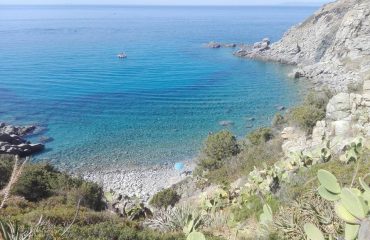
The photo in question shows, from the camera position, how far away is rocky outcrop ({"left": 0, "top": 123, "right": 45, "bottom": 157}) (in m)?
28.0

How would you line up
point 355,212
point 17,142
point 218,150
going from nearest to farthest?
point 355,212
point 218,150
point 17,142

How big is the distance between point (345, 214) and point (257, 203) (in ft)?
24.2

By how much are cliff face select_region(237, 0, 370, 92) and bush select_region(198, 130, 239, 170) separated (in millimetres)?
19141

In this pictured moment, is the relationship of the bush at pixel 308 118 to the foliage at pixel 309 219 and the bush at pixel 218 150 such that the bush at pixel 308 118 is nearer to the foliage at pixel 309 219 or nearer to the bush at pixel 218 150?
the bush at pixel 218 150

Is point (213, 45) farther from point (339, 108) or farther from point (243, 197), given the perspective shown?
A: point (243, 197)

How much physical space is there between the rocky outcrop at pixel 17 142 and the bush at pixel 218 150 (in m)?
13.9

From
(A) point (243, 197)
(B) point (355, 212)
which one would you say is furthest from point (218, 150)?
(B) point (355, 212)

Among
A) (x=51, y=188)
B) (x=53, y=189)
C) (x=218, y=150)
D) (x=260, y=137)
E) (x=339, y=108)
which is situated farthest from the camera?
(x=260, y=137)

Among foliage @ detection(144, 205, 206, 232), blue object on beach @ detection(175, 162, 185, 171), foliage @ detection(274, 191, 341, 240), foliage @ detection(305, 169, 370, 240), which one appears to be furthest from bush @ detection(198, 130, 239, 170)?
foliage @ detection(305, 169, 370, 240)

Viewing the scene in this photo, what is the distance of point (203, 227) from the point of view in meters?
8.66

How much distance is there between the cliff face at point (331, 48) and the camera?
4726cm

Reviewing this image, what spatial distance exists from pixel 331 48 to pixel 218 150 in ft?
148

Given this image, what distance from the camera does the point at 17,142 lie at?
1158 inches

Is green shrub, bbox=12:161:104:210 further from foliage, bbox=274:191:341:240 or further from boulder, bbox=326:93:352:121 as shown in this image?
boulder, bbox=326:93:352:121
